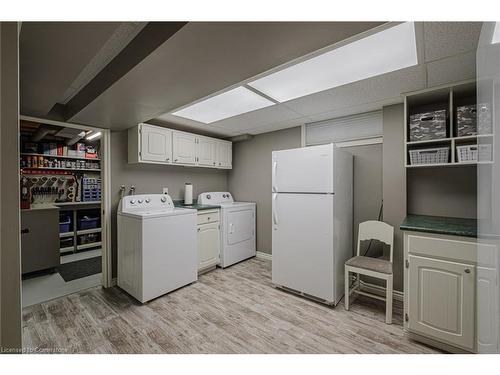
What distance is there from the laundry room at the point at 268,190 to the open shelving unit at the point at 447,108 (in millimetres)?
19

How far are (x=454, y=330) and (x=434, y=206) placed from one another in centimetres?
114

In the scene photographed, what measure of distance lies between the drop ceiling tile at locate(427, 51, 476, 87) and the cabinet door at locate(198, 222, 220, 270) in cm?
290

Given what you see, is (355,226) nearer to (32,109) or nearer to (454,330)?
(454,330)

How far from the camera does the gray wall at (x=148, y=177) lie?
2.79 meters

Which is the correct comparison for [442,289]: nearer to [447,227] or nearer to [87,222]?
[447,227]

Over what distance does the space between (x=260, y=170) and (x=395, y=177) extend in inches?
78.9

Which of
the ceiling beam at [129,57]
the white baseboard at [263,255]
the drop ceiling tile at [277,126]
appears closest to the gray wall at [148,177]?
the ceiling beam at [129,57]

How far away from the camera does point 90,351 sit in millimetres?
1644

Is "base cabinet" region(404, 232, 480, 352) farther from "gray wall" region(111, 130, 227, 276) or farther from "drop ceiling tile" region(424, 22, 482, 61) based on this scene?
"gray wall" region(111, 130, 227, 276)

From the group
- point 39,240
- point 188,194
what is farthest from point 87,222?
point 188,194

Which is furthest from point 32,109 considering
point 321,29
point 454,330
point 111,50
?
point 454,330

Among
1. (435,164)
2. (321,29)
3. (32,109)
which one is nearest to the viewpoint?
(321,29)

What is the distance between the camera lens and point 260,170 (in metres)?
3.76

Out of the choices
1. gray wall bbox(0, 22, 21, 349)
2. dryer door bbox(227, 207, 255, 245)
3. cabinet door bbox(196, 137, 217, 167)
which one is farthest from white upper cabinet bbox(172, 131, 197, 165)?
gray wall bbox(0, 22, 21, 349)
